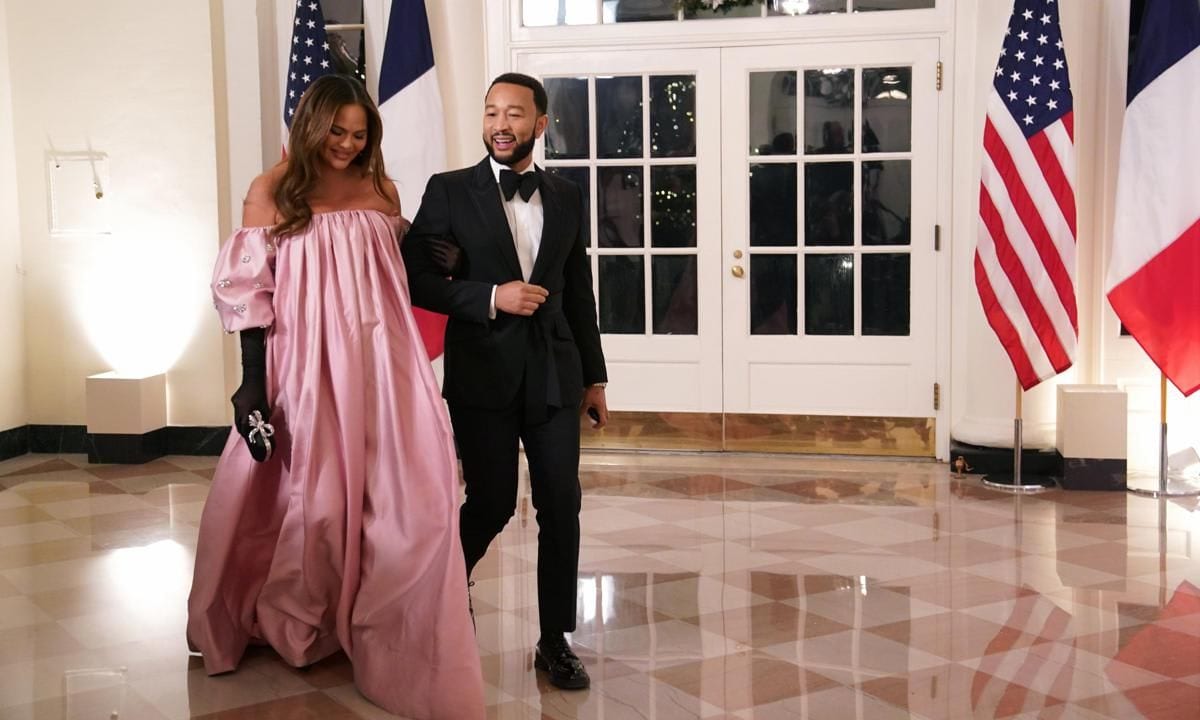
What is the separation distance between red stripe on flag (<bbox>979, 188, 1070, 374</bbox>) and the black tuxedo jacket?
→ 3.05 m

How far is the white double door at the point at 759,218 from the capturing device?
6.61 metres

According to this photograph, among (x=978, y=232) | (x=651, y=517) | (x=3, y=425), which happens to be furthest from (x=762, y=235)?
(x=3, y=425)

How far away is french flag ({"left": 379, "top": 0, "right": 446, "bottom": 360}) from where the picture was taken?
656 centimetres

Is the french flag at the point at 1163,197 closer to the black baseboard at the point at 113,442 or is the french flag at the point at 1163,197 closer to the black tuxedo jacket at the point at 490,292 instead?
the black tuxedo jacket at the point at 490,292

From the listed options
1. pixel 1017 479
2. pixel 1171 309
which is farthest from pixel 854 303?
pixel 1171 309

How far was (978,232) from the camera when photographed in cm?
593

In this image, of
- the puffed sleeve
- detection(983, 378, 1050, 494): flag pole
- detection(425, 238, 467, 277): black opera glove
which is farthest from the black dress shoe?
detection(983, 378, 1050, 494): flag pole

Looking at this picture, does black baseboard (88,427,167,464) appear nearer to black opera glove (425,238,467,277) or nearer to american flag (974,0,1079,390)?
black opera glove (425,238,467,277)

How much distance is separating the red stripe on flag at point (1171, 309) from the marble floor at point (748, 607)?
0.61 m

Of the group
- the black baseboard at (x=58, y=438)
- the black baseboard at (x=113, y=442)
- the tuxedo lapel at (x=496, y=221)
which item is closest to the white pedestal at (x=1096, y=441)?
the tuxedo lapel at (x=496, y=221)

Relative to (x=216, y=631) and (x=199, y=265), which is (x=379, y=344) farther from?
(x=199, y=265)

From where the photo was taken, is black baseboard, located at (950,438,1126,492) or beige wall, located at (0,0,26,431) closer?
black baseboard, located at (950,438,1126,492)

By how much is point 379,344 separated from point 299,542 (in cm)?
56

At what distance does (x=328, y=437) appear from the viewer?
3430 mm
